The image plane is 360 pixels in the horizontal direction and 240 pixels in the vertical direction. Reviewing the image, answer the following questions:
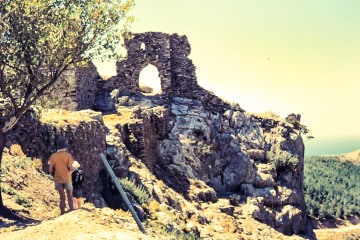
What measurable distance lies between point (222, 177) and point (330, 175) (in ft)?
168

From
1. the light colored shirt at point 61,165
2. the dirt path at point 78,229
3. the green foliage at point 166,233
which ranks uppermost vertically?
the light colored shirt at point 61,165

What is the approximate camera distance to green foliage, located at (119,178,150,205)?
21.1 metres

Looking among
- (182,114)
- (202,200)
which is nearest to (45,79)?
(202,200)

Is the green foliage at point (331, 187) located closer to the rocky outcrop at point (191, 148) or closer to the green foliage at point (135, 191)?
the rocky outcrop at point (191, 148)

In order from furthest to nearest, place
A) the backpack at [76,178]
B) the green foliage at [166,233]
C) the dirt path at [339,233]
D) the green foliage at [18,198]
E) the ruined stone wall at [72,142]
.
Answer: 1. the dirt path at [339,233]
2. the ruined stone wall at [72,142]
3. the green foliage at [166,233]
4. the green foliage at [18,198]
5. the backpack at [76,178]

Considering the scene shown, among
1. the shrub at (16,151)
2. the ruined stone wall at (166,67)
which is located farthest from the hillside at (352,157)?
the shrub at (16,151)

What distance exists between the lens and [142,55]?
38.6 metres

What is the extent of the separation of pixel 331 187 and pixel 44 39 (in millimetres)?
65140

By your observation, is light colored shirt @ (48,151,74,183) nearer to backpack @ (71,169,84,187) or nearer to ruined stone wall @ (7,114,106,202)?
backpack @ (71,169,84,187)

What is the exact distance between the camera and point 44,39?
51.7 feet

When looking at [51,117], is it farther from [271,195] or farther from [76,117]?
[271,195]

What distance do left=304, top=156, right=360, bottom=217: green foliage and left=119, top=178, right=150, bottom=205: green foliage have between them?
132 feet

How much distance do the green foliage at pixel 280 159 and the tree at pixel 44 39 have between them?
904 inches

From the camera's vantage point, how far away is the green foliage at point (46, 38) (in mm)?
15391
